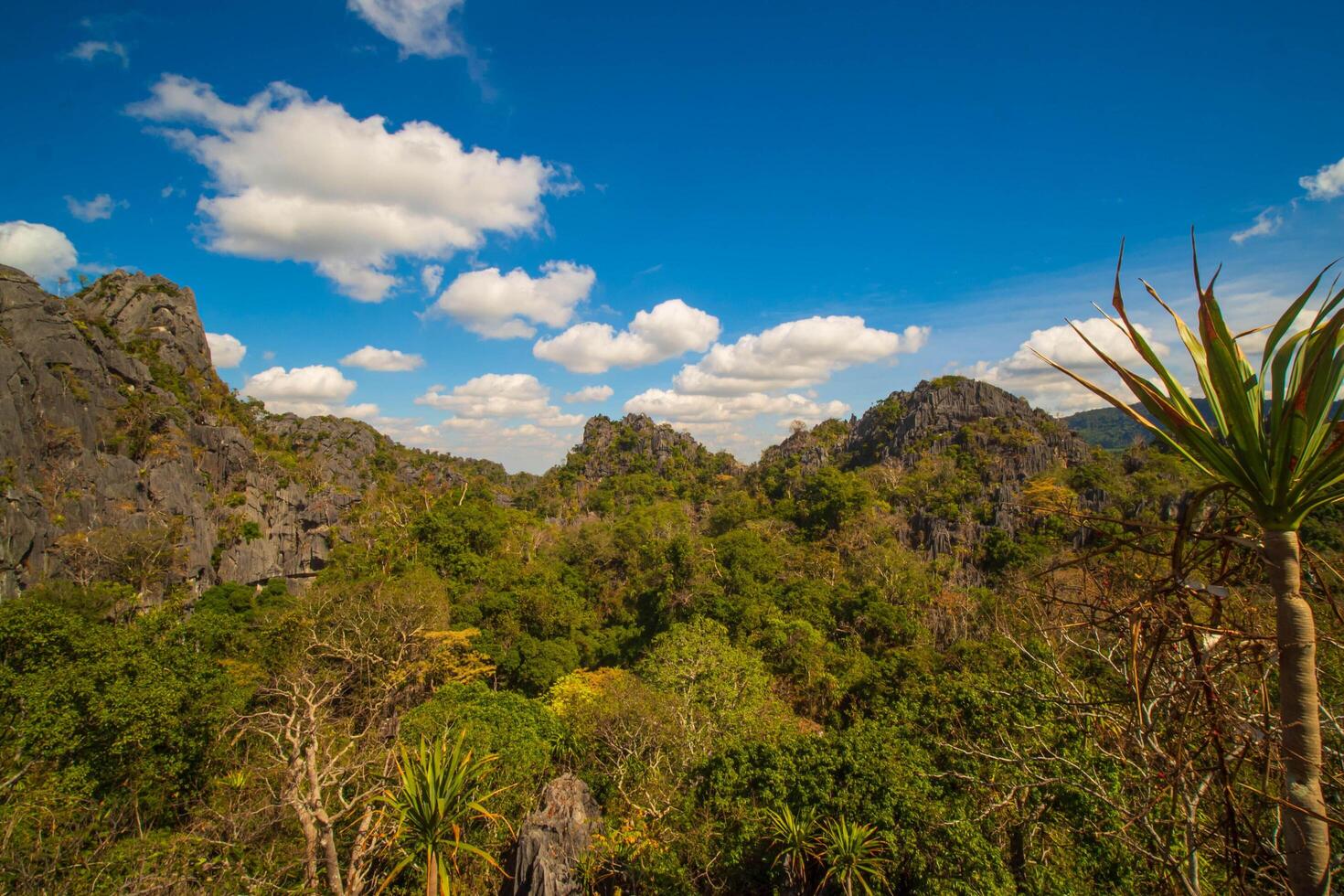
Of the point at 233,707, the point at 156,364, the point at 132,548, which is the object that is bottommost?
the point at 233,707

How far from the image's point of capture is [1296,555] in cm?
154

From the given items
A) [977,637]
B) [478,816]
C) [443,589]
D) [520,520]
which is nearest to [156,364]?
[520,520]

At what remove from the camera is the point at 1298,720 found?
5.19ft

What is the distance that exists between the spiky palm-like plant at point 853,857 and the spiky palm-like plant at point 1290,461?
6.49 m

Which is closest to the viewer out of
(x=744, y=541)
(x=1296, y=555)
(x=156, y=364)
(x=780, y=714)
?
(x=1296, y=555)

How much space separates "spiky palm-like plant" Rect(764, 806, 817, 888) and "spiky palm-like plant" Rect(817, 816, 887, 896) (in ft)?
0.84

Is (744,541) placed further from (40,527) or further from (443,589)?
(40,527)

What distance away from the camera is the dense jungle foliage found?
244cm

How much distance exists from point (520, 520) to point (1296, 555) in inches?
1513

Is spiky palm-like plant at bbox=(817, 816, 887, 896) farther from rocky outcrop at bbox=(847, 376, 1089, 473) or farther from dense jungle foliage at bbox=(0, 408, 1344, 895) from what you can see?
rocky outcrop at bbox=(847, 376, 1089, 473)

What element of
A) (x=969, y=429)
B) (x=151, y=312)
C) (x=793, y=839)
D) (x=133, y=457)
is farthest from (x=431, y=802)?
(x=969, y=429)

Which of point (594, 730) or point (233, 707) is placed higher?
point (233, 707)

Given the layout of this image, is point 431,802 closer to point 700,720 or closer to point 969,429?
point 700,720

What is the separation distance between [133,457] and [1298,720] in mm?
41013
